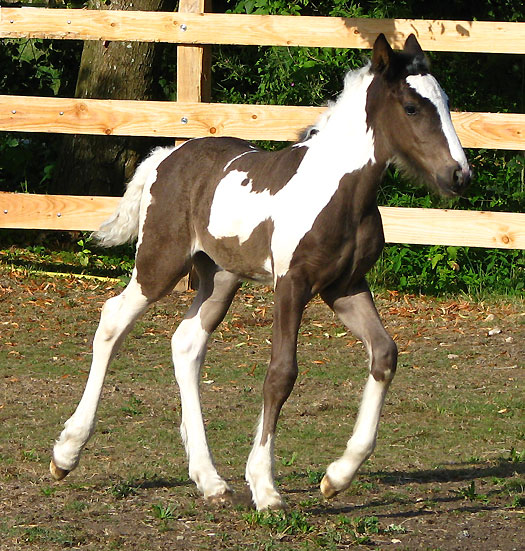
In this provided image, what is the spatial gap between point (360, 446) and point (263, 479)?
0.42 metres

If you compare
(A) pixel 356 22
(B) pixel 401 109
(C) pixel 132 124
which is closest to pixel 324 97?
(A) pixel 356 22

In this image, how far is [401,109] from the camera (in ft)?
15.1

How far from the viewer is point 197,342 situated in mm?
5359

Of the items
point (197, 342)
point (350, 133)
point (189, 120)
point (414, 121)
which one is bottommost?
point (189, 120)

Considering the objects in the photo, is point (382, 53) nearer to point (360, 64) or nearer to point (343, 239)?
point (343, 239)

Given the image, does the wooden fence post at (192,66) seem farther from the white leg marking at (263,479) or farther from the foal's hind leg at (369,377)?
the white leg marking at (263,479)

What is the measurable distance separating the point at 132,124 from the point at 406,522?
211 inches

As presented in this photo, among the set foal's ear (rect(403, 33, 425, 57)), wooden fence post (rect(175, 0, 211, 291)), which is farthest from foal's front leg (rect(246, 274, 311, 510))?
wooden fence post (rect(175, 0, 211, 291))

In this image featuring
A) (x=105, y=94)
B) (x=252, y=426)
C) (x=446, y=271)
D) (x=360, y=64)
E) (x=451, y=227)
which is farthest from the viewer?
(x=105, y=94)

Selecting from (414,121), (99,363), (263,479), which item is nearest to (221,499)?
(263,479)

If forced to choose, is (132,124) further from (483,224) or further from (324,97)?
(483,224)

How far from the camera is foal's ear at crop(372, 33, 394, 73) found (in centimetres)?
461

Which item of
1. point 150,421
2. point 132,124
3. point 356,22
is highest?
point 356,22

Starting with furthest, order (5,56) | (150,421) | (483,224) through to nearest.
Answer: (5,56), (483,224), (150,421)
